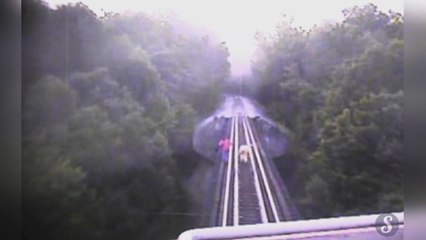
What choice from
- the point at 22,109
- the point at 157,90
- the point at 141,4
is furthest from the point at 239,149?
the point at 22,109

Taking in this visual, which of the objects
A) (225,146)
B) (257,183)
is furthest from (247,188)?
(225,146)

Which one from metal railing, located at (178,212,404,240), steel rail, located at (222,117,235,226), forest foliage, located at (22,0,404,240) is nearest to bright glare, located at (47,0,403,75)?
forest foliage, located at (22,0,404,240)

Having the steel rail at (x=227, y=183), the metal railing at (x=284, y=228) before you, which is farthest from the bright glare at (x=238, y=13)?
the metal railing at (x=284, y=228)

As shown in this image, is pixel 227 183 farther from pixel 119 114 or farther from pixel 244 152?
pixel 119 114

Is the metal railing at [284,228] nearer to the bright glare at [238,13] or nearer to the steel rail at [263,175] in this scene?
the steel rail at [263,175]

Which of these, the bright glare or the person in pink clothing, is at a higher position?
the bright glare

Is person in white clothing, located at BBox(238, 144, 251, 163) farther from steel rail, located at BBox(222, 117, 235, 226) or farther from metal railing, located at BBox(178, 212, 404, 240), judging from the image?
metal railing, located at BBox(178, 212, 404, 240)
